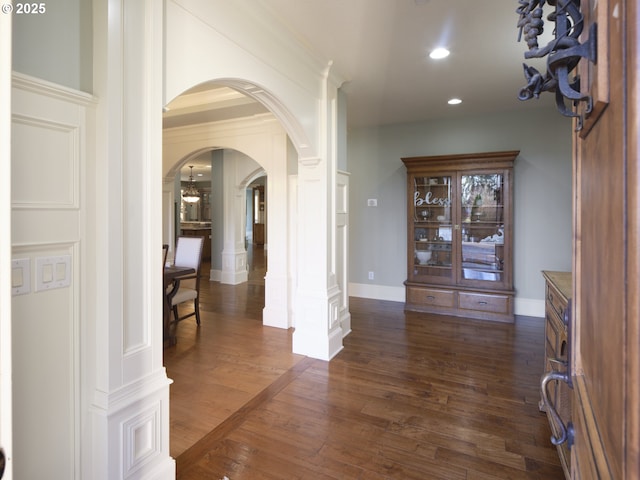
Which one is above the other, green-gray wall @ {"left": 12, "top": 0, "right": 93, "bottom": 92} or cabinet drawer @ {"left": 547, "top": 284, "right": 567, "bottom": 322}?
green-gray wall @ {"left": 12, "top": 0, "right": 93, "bottom": 92}

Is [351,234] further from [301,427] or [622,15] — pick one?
[622,15]

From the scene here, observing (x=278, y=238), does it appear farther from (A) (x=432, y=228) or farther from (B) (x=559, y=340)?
(B) (x=559, y=340)

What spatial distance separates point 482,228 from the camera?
471 centimetres

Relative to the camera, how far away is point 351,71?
3352 millimetres

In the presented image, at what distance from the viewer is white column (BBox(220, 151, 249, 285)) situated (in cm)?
671

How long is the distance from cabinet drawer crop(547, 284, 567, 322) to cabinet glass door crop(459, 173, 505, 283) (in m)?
2.52

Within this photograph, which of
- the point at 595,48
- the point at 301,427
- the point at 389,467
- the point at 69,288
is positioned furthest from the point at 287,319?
the point at 595,48

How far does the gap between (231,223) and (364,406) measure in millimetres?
4935

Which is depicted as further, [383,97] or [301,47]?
[383,97]

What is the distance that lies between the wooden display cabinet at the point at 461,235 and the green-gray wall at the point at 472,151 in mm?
371

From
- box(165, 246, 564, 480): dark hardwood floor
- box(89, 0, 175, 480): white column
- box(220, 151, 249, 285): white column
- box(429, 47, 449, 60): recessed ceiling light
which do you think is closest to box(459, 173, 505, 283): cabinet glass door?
box(165, 246, 564, 480): dark hardwood floor

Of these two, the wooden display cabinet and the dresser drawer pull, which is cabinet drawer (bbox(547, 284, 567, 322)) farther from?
the wooden display cabinet

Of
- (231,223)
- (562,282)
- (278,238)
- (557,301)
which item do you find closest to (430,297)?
(278,238)

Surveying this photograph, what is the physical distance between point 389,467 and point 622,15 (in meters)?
2.10
